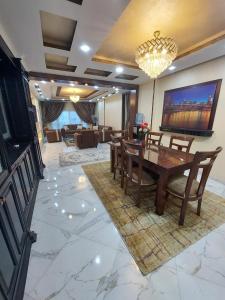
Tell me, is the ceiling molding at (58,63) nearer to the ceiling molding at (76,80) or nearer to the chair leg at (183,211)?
the ceiling molding at (76,80)

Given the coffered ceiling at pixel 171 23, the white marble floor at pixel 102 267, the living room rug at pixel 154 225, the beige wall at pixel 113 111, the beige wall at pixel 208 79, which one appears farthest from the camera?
the beige wall at pixel 113 111

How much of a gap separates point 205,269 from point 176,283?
0.35 meters

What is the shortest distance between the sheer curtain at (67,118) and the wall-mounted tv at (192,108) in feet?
26.6

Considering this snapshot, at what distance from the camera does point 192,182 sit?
5.64 feet

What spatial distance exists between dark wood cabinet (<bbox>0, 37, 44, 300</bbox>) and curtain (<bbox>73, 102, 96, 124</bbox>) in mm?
8147

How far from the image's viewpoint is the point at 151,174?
2270 mm

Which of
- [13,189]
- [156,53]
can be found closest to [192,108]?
[156,53]

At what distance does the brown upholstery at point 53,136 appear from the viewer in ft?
24.5

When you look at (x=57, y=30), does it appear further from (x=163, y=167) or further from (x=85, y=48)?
(x=163, y=167)

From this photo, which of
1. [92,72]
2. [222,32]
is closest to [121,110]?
[92,72]

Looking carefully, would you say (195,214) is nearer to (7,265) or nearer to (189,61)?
(7,265)

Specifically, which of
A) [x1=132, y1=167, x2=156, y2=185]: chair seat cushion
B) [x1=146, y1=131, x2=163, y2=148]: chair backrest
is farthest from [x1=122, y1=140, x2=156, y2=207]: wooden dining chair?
[x1=146, y1=131, x2=163, y2=148]: chair backrest

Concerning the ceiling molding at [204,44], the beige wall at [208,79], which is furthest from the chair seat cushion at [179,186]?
the ceiling molding at [204,44]

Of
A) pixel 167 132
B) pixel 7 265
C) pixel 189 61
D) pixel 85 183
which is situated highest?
pixel 189 61
